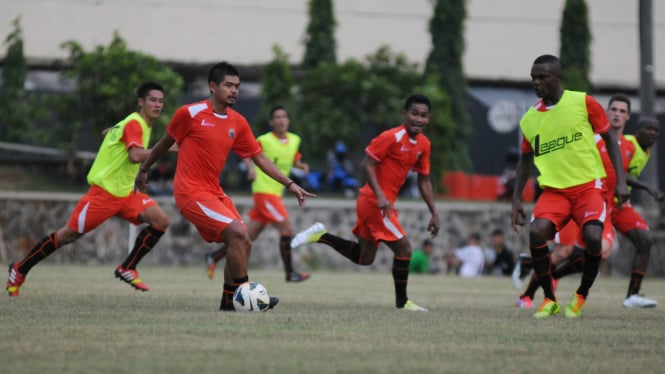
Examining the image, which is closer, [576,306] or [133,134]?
[576,306]

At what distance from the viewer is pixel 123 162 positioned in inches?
500

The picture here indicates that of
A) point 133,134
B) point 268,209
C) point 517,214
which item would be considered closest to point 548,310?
point 517,214

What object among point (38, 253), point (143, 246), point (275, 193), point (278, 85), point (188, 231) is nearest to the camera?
point (38, 253)

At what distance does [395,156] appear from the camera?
11.9 m

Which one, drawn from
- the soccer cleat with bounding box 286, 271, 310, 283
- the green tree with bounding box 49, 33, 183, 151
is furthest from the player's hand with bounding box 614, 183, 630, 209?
the green tree with bounding box 49, 33, 183, 151

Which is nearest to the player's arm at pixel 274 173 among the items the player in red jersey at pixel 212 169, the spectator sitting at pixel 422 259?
the player in red jersey at pixel 212 169

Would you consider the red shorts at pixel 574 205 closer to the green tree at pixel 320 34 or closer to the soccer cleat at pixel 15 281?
the soccer cleat at pixel 15 281

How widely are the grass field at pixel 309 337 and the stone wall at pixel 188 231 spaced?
11752 millimetres

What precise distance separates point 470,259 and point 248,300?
15311 mm

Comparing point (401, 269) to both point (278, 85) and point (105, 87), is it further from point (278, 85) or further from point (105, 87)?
point (278, 85)

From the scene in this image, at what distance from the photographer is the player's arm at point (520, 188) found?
1070 cm

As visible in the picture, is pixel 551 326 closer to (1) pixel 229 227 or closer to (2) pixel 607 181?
(1) pixel 229 227

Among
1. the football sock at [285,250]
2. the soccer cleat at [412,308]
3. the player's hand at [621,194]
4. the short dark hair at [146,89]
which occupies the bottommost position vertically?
the football sock at [285,250]

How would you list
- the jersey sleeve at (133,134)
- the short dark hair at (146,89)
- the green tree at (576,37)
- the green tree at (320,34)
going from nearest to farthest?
the jersey sleeve at (133,134)
the short dark hair at (146,89)
the green tree at (320,34)
the green tree at (576,37)
